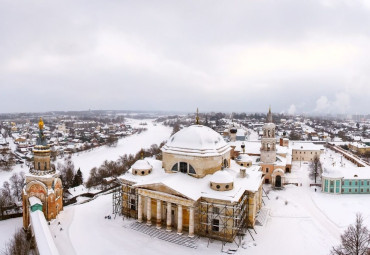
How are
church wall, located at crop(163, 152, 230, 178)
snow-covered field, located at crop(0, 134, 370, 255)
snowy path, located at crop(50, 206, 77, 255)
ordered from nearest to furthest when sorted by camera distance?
snowy path, located at crop(50, 206, 77, 255) < snow-covered field, located at crop(0, 134, 370, 255) < church wall, located at crop(163, 152, 230, 178)

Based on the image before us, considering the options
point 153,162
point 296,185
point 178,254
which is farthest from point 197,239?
point 296,185

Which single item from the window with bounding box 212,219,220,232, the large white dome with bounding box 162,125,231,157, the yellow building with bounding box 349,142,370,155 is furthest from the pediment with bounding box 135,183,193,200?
the yellow building with bounding box 349,142,370,155

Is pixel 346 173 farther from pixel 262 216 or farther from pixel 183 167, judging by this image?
pixel 183 167

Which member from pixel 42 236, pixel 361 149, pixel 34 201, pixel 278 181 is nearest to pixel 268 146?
pixel 278 181

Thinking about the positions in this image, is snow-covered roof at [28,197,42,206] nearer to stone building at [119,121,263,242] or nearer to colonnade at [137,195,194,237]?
stone building at [119,121,263,242]

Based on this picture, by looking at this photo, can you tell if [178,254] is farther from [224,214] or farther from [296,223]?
[296,223]

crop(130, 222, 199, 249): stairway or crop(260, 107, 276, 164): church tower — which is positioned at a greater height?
crop(260, 107, 276, 164): church tower
